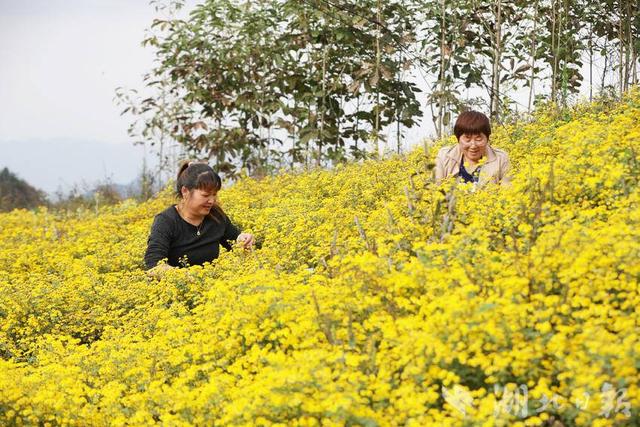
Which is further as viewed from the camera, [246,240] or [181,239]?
[181,239]

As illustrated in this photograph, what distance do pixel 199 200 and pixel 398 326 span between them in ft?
9.99

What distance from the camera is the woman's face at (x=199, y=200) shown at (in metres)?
5.87

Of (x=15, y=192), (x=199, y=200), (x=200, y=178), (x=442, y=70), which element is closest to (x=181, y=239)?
(x=199, y=200)

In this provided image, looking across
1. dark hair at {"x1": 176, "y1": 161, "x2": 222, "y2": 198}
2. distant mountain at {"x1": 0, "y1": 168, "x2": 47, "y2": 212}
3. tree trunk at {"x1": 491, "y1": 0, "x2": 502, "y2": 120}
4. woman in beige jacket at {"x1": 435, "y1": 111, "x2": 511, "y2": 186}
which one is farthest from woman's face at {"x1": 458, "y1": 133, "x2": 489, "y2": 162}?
distant mountain at {"x1": 0, "y1": 168, "x2": 47, "y2": 212}

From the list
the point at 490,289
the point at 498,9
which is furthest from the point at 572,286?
the point at 498,9

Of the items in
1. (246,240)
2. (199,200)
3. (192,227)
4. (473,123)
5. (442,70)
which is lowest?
(246,240)

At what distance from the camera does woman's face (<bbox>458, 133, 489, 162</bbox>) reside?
589 centimetres

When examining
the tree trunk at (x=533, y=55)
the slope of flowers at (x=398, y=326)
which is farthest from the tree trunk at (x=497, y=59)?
the slope of flowers at (x=398, y=326)

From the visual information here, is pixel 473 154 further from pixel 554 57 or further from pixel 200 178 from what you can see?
pixel 554 57

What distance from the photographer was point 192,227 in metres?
6.08

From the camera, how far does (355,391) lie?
280 cm

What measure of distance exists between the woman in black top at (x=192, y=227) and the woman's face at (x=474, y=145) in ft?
5.83

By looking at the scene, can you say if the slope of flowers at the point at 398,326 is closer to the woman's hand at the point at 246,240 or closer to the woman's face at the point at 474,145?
the woman's hand at the point at 246,240

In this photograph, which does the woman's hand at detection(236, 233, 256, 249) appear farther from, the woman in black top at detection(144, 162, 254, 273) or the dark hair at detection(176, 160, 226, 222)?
the dark hair at detection(176, 160, 226, 222)
